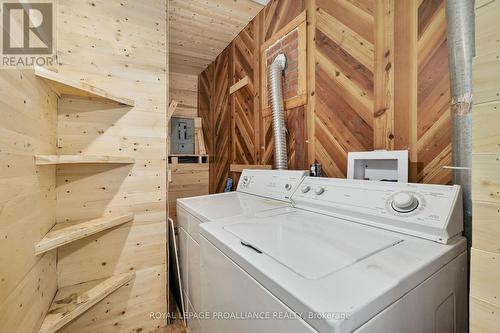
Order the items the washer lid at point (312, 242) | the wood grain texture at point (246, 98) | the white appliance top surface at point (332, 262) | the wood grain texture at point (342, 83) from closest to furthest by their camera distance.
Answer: the white appliance top surface at point (332, 262) → the washer lid at point (312, 242) → the wood grain texture at point (342, 83) → the wood grain texture at point (246, 98)

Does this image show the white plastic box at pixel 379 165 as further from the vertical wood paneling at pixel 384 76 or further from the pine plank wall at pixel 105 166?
the pine plank wall at pixel 105 166

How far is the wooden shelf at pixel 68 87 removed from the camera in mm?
1107

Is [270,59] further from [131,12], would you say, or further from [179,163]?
[179,163]

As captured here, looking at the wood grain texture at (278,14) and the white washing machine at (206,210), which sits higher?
the wood grain texture at (278,14)

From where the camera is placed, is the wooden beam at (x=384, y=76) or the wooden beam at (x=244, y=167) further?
the wooden beam at (x=244, y=167)

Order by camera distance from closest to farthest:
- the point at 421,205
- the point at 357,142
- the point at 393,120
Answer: the point at 421,205, the point at 393,120, the point at 357,142

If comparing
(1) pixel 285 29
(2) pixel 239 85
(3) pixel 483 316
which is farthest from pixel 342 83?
(2) pixel 239 85

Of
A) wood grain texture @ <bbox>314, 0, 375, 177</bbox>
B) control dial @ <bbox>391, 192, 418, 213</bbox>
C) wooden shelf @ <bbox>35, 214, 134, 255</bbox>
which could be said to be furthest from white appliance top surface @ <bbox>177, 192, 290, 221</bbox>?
control dial @ <bbox>391, 192, 418, 213</bbox>

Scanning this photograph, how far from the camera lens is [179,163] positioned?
338cm

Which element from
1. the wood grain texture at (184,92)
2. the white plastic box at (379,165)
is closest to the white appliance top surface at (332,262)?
the white plastic box at (379,165)

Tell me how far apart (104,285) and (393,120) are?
6.73 feet

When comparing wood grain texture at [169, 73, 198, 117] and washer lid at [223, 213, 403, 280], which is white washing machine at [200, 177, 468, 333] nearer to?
washer lid at [223, 213, 403, 280]

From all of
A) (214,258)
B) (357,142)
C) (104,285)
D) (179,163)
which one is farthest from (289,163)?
(179,163)

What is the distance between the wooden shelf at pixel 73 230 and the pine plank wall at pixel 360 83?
1392 mm
